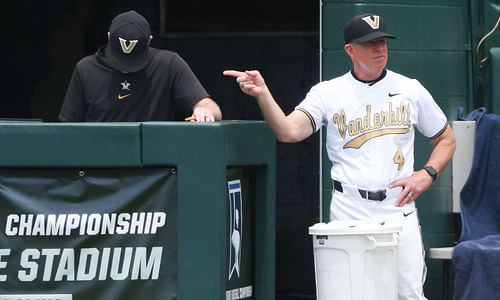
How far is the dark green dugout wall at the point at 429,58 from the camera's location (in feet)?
20.7

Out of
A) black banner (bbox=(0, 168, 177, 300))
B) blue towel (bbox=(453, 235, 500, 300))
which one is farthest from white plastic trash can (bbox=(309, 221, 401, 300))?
blue towel (bbox=(453, 235, 500, 300))

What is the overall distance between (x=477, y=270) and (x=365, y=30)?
168 cm

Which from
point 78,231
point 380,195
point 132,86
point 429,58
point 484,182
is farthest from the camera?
point 429,58

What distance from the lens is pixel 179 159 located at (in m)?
4.50

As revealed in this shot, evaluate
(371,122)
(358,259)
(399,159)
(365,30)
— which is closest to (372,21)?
(365,30)

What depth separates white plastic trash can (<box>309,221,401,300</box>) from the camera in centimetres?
→ 451

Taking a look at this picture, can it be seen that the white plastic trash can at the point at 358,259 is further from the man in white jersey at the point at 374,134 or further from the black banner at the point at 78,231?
the black banner at the point at 78,231

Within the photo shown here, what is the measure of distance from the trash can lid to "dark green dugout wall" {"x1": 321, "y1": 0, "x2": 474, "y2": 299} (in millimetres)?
1737

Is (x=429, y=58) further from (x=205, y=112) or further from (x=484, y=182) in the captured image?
(x=205, y=112)

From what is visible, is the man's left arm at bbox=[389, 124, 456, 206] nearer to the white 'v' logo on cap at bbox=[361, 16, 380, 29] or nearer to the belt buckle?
the belt buckle

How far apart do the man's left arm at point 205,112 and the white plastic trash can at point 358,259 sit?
32.4 inches

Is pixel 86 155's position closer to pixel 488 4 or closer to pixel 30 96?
pixel 488 4

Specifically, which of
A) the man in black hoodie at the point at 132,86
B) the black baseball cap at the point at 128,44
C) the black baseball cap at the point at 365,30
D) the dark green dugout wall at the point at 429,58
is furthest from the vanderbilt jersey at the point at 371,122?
the dark green dugout wall at the point at 429,58

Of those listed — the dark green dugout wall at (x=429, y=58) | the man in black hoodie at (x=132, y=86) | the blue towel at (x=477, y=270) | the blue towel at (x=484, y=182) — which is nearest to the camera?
the man in black hoodie at (x=132, y=86)
